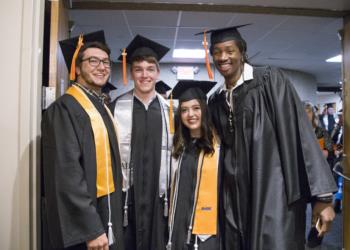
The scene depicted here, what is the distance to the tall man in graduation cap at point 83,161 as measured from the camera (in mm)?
1391

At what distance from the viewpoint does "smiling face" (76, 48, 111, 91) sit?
1701 mm

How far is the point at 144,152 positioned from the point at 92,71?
60cm

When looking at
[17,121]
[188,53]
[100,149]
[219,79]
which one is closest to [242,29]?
[188,53]

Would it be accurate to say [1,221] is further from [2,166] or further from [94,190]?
[94,190]

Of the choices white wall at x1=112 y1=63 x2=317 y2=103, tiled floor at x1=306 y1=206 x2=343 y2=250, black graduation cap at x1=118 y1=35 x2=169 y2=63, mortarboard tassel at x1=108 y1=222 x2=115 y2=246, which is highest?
white wall at x1=112 y1=63 x2=317 y2=103

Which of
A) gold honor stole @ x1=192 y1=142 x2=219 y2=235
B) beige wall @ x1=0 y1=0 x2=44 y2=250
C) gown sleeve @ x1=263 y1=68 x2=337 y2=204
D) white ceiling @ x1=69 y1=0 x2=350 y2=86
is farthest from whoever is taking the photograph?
white ceiling @ x1=69 y1=0 x2=350 y2=86

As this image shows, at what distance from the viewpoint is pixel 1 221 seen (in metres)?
1.50

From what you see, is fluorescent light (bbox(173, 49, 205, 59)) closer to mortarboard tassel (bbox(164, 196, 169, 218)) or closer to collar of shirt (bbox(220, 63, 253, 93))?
collar of shirt (bbox(220, 63, 253, 93))

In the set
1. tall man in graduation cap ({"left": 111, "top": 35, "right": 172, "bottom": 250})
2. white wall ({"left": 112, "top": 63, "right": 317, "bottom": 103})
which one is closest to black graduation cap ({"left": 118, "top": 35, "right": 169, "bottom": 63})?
tall man in graduation cap ({"left": 111, "top": 35, "right": 172, "bottom": 250})

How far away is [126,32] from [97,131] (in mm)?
3144

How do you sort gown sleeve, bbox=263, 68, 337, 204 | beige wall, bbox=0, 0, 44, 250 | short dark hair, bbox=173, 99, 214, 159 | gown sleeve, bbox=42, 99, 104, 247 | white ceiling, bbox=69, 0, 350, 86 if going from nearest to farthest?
gown sleeve, bbox=42, 99, 104, 247 < beige wall, bbox=0, 0, 44, 250 < gown sleeve, bbox=263, 68, 337, 204 < short dark hair, bbox=173, 99, 214, 159 < white ceiling, bbox=69, 0, 350, 86

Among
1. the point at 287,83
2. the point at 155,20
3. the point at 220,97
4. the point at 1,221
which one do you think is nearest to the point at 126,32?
the point at 155,20

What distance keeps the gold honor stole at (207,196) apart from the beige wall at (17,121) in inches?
36.2

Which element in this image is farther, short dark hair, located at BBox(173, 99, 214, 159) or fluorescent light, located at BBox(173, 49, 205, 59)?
fluorescent light, located at BBox(173, 49, 205, 59)
